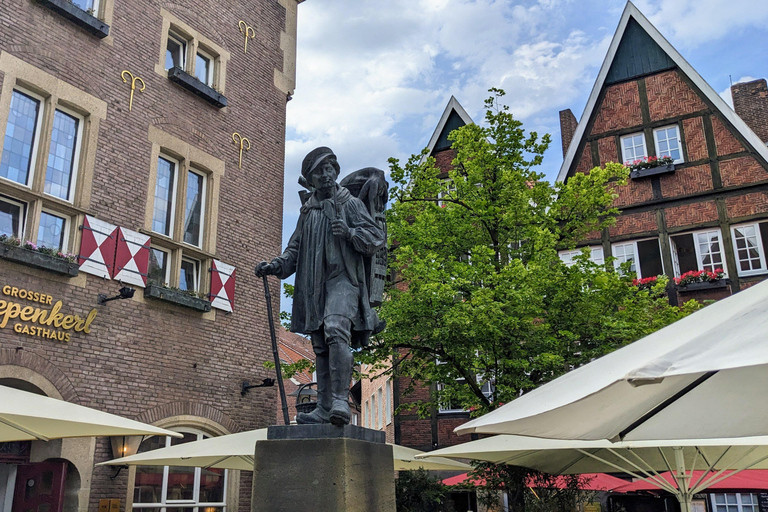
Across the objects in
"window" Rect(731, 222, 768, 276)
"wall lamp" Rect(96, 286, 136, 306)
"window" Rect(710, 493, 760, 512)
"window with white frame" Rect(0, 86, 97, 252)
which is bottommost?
"window" Rect(710, 493, 760, 512)

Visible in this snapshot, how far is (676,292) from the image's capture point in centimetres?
1722

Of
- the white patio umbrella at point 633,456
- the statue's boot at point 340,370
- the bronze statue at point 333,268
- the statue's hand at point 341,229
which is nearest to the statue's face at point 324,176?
the bronze statue at point 333,268

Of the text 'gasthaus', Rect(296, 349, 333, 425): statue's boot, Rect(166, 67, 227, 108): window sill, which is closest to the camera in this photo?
Rect(296, 349, 333, 425): statue's boot

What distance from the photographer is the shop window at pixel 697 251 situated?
57.1 ft

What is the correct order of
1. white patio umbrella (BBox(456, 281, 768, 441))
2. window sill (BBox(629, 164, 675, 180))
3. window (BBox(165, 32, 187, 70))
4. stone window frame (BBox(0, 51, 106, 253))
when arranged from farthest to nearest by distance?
window sill (BBox(629, 164, 675, 180)) → window (BBox(165, 32, 187, 70)) → stone window frame (BBox(0, 51, 106, 253)) → white patio umbrella (BBox(456, 281, 768, 441))

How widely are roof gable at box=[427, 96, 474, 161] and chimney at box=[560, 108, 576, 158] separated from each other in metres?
3.89

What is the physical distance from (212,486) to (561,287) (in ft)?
23.2

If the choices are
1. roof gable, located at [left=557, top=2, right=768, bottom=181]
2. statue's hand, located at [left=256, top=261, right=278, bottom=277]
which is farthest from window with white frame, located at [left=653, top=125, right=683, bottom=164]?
statue's hand, located at [left=256, top=261, right=278, bottom=277]

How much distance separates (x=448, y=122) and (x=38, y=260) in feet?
45.9

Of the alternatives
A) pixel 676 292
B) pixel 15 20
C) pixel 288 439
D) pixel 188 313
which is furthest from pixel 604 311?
pixel 15 20

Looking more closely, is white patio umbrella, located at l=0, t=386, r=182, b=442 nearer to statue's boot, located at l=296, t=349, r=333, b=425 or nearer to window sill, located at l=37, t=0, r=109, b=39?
statue's boot, located at l=296, t=349, r=333, b=425

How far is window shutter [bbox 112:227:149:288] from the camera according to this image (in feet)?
35.9

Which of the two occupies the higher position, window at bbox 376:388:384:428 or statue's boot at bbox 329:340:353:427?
window at bbox 376:388:384:428

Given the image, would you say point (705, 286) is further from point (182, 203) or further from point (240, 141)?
point (182, 203)
